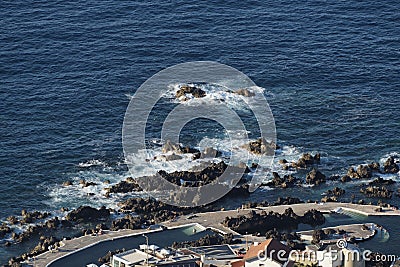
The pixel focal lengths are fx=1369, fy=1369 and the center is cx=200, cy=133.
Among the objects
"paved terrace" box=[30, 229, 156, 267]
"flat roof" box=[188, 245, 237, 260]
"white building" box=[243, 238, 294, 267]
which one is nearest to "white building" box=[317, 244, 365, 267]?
"white building" box=[243, 238, 294, 267]

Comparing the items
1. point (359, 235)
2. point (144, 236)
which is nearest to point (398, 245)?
point (359, 235)

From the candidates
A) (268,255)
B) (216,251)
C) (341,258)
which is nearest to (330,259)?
(341,258)

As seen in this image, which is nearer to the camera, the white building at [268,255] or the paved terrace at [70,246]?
the white building at [268,255]

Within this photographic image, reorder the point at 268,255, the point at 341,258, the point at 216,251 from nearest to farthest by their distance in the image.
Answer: the point at 341,258 → the point at 268,255 → the point at 216,251

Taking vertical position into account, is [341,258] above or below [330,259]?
below

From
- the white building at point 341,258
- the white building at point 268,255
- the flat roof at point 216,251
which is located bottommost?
the flat roof at point 216,251

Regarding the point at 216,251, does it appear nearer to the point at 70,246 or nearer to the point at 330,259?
the point at 70,246

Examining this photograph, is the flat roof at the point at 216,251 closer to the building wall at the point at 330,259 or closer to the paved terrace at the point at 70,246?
the paved terrace at the point at 70,246

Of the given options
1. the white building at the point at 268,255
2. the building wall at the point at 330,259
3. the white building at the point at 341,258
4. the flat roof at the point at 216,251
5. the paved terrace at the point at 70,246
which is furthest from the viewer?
the paved terrace at the point at 70,246

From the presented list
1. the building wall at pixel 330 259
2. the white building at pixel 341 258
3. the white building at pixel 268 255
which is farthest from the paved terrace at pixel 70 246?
the building wall at pixel 330 259

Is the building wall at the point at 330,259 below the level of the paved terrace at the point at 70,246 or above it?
above

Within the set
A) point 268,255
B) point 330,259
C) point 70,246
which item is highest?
point 330,259
